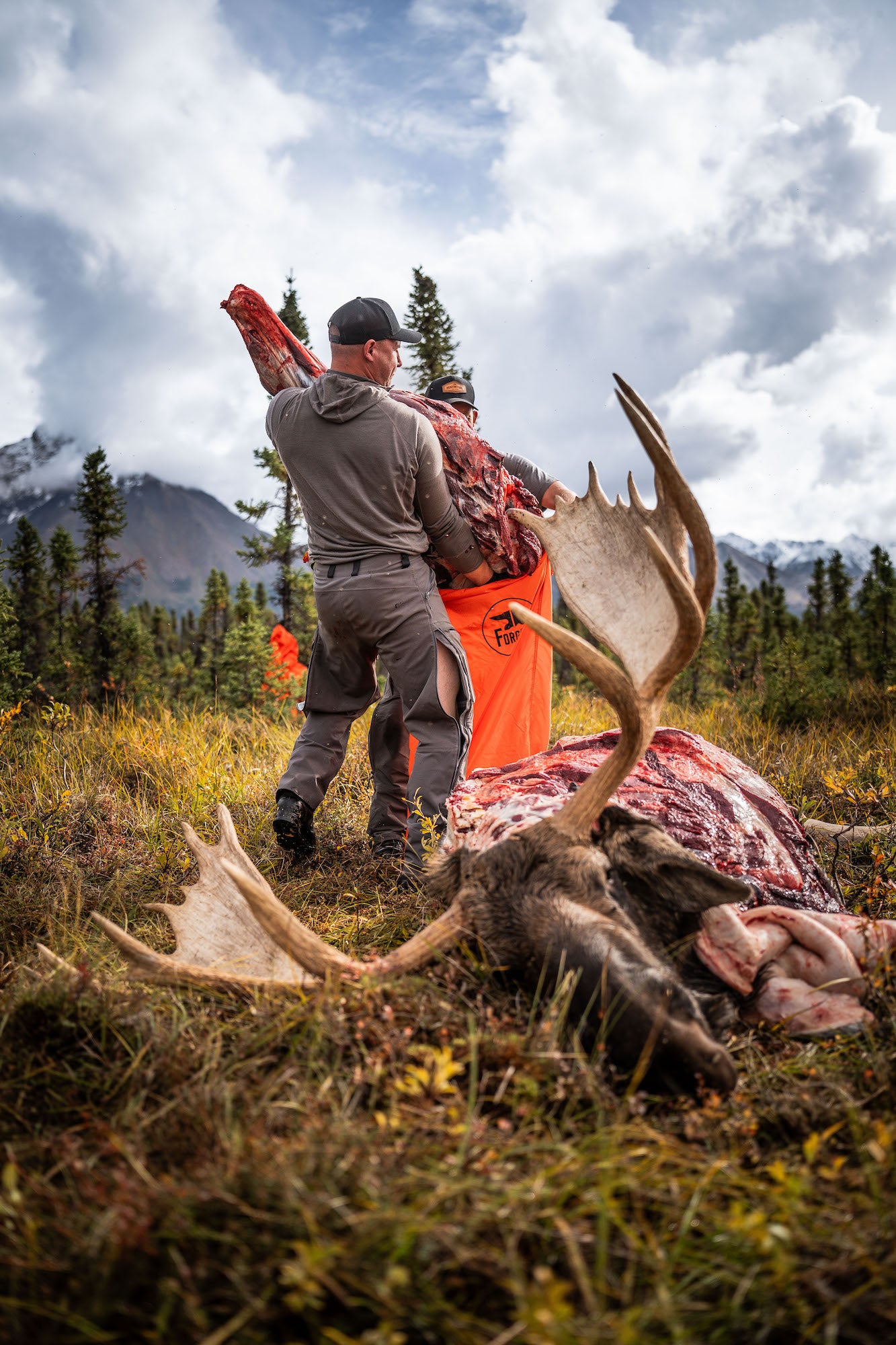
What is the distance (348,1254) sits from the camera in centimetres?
122

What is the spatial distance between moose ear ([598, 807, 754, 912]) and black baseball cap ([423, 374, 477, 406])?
3.48 m

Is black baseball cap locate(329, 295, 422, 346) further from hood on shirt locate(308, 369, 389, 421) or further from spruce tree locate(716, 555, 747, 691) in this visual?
spruce tree locate(716, 555, 747, 691)

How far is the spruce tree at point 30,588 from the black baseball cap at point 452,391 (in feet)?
61.4

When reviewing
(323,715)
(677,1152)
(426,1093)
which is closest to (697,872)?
(677,1152)

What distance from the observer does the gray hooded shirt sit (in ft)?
12.2

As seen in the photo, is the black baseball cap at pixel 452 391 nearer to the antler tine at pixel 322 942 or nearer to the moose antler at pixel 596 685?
the moose antler at pixel 596 685

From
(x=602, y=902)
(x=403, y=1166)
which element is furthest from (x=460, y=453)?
(x=403, y=1166)

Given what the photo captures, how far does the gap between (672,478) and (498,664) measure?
6.98ft

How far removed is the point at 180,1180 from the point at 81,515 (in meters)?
20.9

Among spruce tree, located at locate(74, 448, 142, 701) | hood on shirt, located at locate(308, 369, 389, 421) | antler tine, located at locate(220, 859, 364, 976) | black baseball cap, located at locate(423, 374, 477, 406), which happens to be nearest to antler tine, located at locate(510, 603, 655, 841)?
antler tine, located at locate(220, 859, 364, 976)

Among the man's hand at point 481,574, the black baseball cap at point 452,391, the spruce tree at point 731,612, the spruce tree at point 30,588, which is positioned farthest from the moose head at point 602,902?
the spruce tree at point 731,612

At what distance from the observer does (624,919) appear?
201 cm

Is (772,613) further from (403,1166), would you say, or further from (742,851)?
(403,1166)

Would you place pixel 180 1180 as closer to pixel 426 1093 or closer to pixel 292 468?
pixel 426 1093
